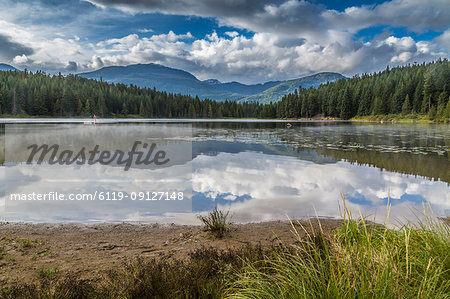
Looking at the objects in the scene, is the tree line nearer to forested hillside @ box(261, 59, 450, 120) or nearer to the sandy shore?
forested hillside @ box(261, 59, 450, 120)

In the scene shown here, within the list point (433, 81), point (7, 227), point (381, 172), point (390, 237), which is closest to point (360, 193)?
point (381, 172)

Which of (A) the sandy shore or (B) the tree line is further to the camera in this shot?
(B) the tree line

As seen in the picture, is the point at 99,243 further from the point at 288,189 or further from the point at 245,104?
the point at 245,104

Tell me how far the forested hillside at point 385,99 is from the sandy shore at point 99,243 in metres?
92.2

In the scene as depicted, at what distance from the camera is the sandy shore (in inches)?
176

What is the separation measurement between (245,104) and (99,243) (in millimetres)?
176304

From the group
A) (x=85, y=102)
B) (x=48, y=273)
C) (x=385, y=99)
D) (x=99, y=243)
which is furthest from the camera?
(x=85, y=102)

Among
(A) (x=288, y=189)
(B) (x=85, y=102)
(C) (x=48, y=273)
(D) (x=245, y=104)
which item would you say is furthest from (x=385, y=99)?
(B) (x=85, y=102)

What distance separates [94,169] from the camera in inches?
500

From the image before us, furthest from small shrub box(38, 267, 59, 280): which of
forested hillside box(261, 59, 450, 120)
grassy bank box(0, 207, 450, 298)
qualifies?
forested hillside box(261, 59, 450, 120)

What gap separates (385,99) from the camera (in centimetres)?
11206

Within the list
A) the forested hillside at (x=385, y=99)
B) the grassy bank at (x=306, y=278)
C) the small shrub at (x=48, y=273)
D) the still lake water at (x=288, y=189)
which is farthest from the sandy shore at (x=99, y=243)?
the forested hillside at (x=385, y=99)

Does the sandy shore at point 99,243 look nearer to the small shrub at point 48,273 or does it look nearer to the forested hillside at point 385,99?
the small shrub at point 48,273

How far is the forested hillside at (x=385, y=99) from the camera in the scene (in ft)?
310
